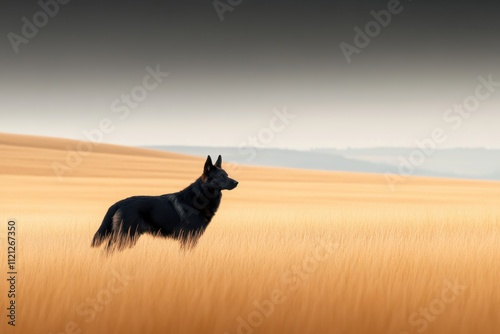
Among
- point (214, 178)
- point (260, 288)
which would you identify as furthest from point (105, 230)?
point (260, 288)

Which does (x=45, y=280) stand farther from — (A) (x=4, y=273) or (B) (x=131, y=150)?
(B) (x=131, y=150)

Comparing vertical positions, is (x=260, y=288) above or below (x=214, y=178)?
below

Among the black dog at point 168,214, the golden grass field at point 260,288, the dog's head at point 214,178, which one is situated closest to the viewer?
the golden grass field at point 260,288

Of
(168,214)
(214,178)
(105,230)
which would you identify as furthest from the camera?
(214,178)

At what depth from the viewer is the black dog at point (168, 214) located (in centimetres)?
984

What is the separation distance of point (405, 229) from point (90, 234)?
8.11m

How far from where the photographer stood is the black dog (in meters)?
9.84

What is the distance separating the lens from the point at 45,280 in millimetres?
6844

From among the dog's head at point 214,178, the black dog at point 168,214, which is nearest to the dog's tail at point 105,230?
the black dog at point 168,214

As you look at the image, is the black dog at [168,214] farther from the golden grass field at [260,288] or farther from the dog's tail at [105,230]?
the golden grass field at [260,288]

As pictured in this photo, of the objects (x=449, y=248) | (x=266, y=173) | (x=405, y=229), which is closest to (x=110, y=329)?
(x=449, y=248)

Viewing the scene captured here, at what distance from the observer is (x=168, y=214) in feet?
33.6

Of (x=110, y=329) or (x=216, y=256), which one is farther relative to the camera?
(x=216, y=256)

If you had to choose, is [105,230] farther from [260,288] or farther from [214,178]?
[260,288]
